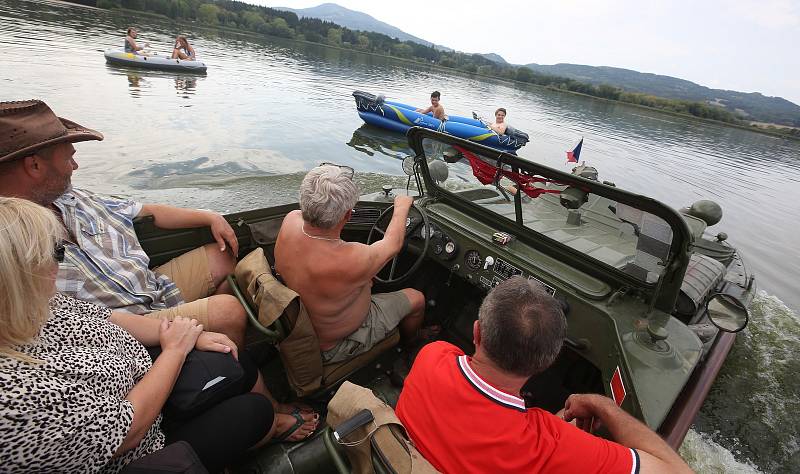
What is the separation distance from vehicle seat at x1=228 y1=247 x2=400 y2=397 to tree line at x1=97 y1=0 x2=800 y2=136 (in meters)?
52.0

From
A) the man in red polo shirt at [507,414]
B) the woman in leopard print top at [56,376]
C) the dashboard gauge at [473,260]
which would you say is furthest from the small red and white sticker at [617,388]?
the woman in leopard print top at [56,376]

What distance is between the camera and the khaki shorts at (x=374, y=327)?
251 centimetres

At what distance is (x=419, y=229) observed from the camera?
3301mm

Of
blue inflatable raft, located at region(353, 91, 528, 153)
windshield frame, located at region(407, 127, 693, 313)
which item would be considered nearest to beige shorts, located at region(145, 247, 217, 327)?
windshield frame, located at region(407, 127, 693, 313)

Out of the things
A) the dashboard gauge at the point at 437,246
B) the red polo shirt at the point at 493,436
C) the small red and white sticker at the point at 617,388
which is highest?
the red polo shirt at the point at 493,436

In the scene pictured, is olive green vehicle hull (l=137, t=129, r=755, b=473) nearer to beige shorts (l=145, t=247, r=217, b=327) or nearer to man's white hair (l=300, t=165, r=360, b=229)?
beige shorts (l=145, t=247, r=217, b=327)

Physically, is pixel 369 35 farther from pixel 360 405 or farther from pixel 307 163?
pixel 360 405

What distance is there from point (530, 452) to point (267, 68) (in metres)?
28.7

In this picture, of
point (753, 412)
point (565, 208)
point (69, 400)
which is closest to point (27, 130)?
point (69, 400)

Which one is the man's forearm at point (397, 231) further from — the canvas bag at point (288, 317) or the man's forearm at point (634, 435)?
the man's forearm at point (634, 435)

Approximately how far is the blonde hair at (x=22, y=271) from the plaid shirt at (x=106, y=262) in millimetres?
1220

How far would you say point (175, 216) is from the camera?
2.90 meters

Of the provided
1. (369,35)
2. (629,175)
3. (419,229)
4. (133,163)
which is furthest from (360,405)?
(369,35)

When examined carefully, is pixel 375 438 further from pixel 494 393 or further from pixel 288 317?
pixel 288 317
